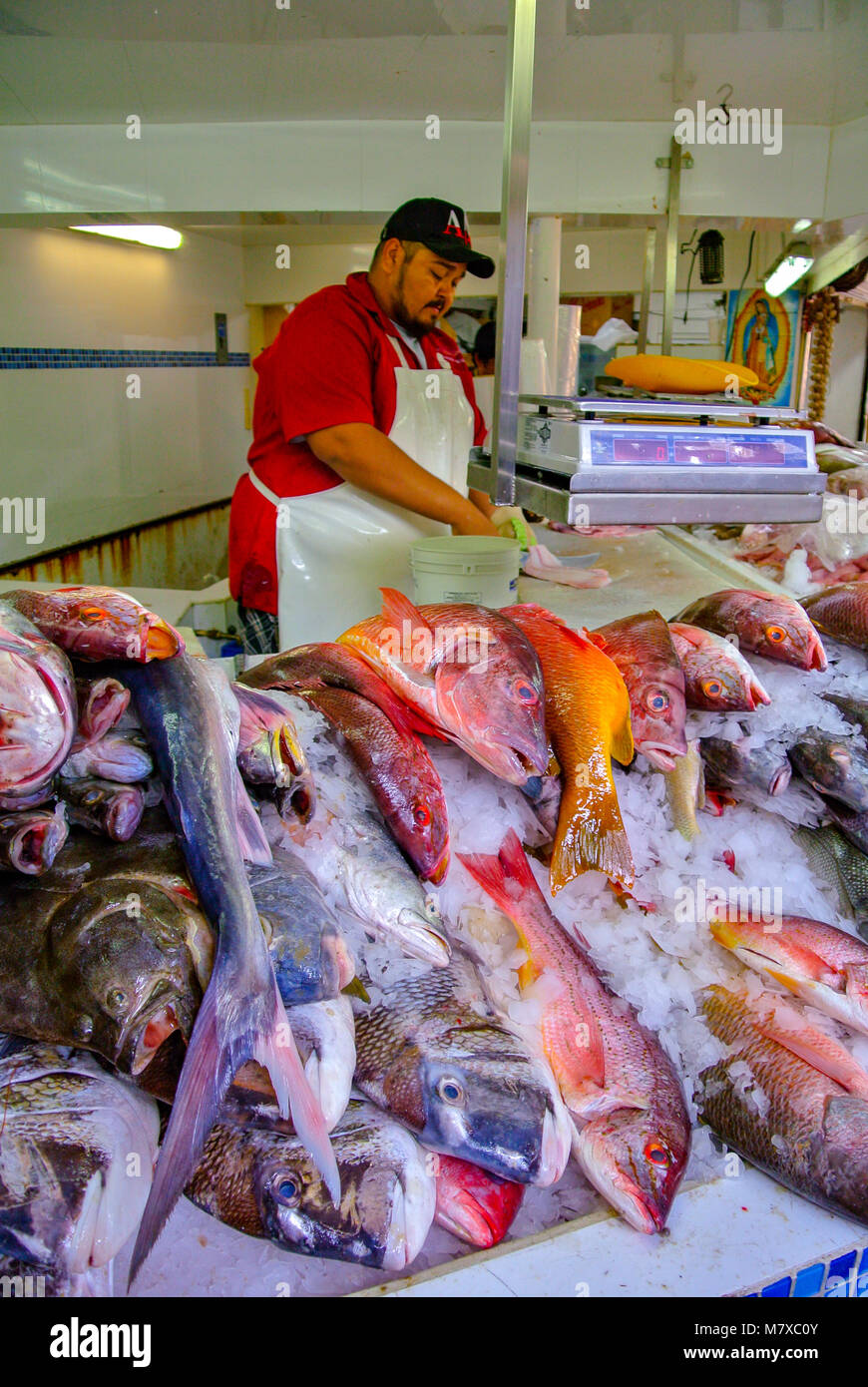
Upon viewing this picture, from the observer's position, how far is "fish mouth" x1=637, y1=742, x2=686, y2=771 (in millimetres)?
1576

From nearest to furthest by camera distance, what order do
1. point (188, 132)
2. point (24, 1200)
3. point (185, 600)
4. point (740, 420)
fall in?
1. point (24, 1200)
2. point (740, 420)
3. point (188, 132)
4. point (185, 600)

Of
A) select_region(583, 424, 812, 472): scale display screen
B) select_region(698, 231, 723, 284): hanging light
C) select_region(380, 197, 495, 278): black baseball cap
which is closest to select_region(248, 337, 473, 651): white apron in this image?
select_region(380, 197, 495, 278): black baseball cap

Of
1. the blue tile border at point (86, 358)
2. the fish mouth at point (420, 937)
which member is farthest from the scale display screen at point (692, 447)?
the blue tile border at point (86, 358)

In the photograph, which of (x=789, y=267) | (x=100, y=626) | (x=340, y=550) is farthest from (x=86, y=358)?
(x=100, y=626)

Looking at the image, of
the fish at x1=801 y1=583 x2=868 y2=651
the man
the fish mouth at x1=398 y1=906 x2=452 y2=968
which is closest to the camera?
→ the fish mouth at x1=398 y1=906 x2=452 y2=968

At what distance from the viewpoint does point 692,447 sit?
1715mm

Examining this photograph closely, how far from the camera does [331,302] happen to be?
336cm

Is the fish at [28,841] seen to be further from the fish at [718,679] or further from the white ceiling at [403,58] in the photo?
the white ceiling at [403,58]

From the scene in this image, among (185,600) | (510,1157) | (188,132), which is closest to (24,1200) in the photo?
(510,1157)

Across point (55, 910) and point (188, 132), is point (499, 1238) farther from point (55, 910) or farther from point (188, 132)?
point (188, 132)

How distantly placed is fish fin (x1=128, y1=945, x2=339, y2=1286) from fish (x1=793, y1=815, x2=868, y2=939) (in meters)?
1.04

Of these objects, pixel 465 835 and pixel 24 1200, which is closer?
pixel 24 1200

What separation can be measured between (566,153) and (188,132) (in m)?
1.89

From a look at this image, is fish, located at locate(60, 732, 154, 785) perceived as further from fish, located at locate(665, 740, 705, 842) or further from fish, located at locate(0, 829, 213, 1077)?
fish, located at locate(665, 740, 705, 842)
